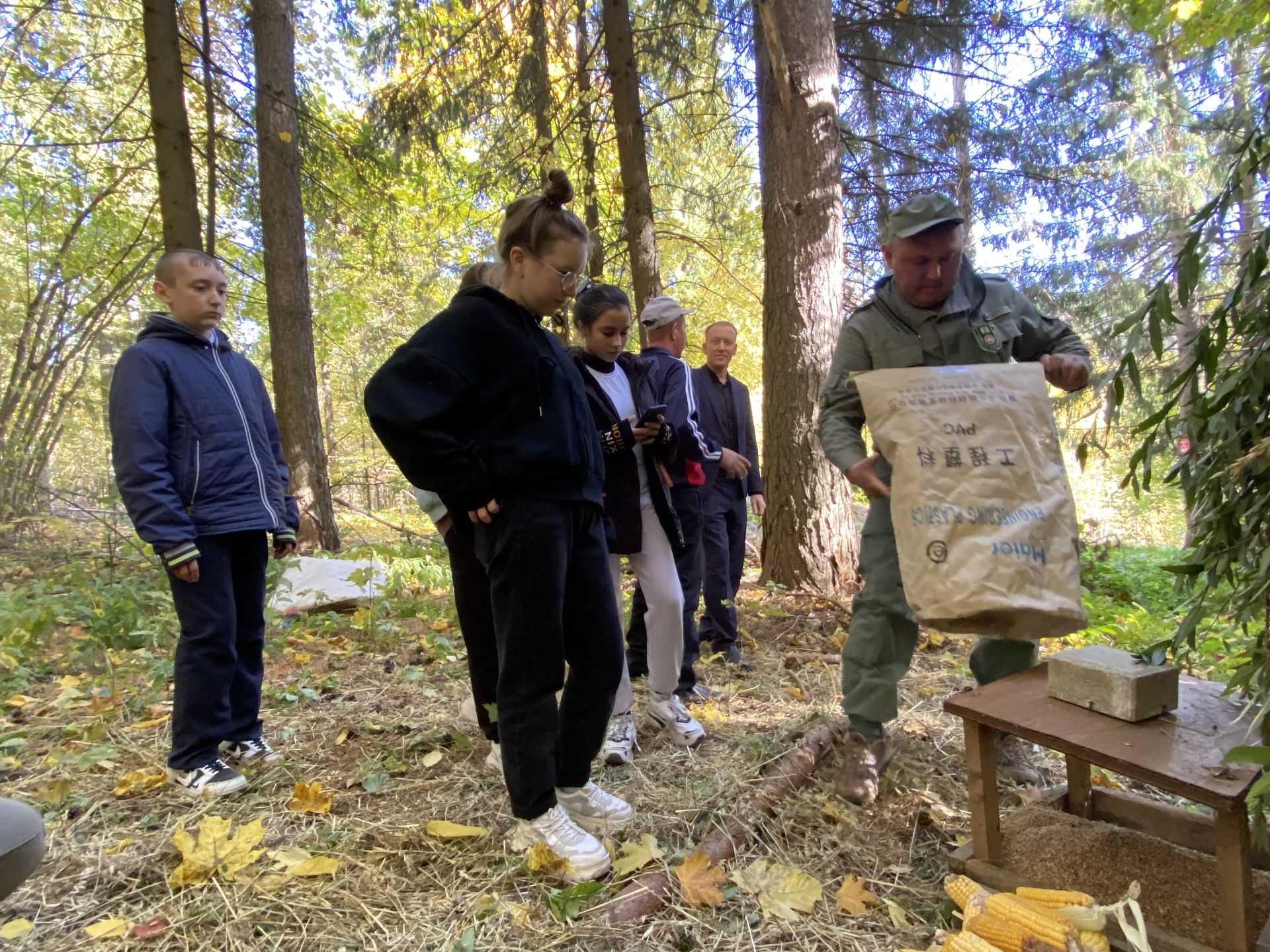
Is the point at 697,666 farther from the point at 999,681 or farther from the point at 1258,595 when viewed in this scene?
the point at 1258,595

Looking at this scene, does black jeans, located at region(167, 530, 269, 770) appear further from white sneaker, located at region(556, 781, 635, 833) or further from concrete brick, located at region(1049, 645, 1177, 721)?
concrete brick, located at region(1049, 645, 1177, 721)

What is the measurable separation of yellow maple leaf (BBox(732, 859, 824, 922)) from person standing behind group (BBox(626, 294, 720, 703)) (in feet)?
4.17

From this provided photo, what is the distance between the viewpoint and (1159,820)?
2.17m

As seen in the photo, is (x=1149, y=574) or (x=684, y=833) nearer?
(x=684, y=833)

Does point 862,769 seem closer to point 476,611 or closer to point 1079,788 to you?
point 1079,788

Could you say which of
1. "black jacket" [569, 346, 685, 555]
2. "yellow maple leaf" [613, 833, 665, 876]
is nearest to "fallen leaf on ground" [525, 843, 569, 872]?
"yellow maple leaf" [613, 833, 665, 876]

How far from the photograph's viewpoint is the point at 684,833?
7.79 ft

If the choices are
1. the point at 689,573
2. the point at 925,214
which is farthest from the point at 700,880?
the point at 925,214

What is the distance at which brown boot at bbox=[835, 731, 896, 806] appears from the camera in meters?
2.52

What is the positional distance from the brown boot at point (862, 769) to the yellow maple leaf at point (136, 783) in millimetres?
2540

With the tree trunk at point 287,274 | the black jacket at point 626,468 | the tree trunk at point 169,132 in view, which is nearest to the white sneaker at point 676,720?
the black jacket at point 626,468

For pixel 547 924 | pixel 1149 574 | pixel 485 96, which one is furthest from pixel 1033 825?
pixel 485 96

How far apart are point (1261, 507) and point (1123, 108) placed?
1166cm

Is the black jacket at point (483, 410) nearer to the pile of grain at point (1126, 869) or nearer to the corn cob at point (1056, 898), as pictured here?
the corn cob at point (1056, 898)
